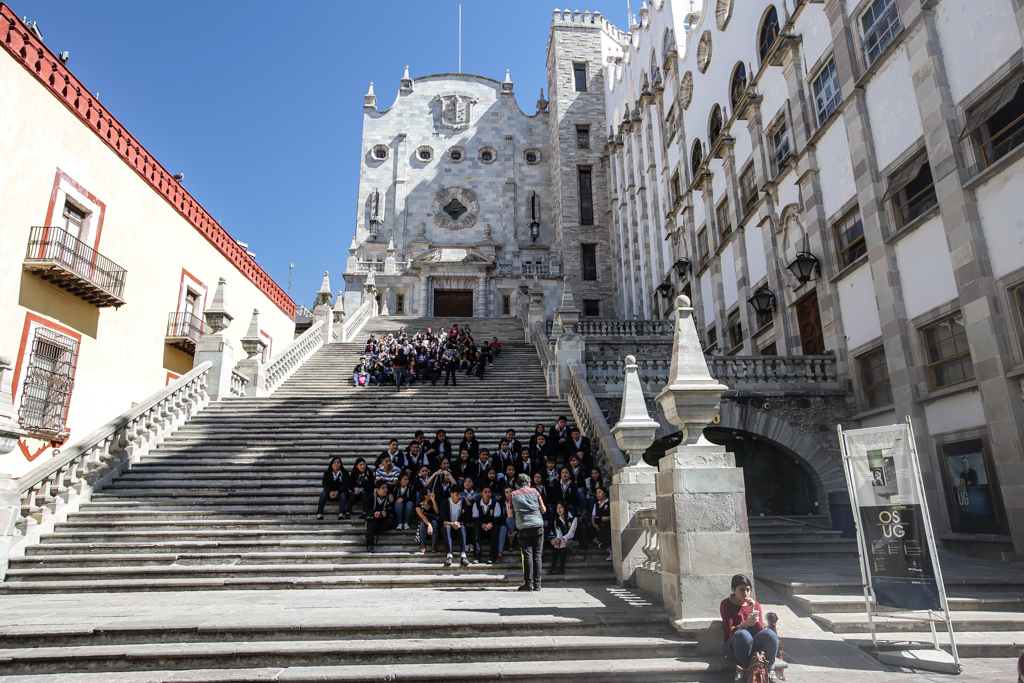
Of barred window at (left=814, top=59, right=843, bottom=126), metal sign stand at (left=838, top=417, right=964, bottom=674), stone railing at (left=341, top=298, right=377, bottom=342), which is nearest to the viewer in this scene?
metal sign stand at (left=838, top=417, right=964, bottom=674)

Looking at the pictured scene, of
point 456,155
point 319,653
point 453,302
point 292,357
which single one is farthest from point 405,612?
point 456,155

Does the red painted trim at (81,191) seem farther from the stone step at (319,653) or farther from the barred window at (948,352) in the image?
the barred window at (948,352)

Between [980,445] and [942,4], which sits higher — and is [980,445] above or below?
below

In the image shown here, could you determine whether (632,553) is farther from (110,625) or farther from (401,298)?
(401,298)

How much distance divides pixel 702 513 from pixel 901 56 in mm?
11759

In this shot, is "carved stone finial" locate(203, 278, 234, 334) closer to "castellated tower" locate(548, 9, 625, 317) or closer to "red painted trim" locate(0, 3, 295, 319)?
"red painted trim" locate(0, 3, 295, 319)

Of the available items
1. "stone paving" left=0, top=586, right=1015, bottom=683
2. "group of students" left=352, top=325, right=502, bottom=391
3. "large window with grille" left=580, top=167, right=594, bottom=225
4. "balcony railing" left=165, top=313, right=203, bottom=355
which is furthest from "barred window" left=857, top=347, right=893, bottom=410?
"large window with grille" left=580, top=167, right=594, bottom=225

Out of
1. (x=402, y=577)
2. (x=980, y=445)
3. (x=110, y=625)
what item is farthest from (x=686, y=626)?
(x=980, y=445)

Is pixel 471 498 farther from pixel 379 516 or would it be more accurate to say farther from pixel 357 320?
pixel 357 320

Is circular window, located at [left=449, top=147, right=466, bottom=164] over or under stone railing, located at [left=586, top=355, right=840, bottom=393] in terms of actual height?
over

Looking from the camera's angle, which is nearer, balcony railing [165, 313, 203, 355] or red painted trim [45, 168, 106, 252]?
red painted trim [45, 168, 106, 252]

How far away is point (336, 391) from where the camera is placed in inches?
699

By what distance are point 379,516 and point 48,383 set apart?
1069 centimetres

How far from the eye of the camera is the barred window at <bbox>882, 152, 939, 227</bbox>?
12.3 m
